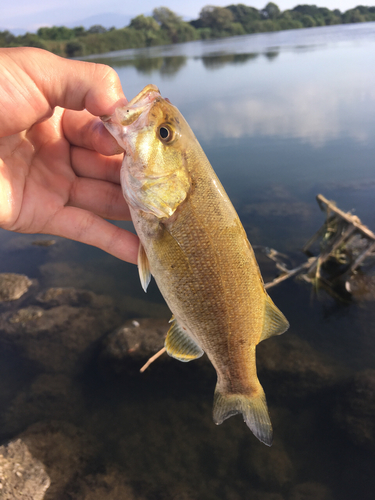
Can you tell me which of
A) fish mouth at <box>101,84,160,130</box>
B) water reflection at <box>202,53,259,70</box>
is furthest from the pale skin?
water reflection at <box>202,53,259,70</box>

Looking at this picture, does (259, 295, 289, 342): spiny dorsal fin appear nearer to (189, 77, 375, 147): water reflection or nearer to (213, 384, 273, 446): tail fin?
(213, 384, 273, 446): tail fin

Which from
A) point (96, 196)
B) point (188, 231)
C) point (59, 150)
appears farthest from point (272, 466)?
point (59, 150)

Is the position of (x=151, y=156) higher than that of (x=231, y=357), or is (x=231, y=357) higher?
(x=151, y=156)

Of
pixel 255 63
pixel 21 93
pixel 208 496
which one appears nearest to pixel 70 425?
pixel 208 496

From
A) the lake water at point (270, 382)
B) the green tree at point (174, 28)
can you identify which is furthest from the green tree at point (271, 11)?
the lake water at point (270, 382)

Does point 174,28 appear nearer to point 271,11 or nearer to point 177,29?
point 177,29

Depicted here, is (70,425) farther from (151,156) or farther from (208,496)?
(151,156)

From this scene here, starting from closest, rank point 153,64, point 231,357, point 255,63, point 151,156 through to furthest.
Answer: point 151,156
point 231,357
point 255,63
point 153,64
